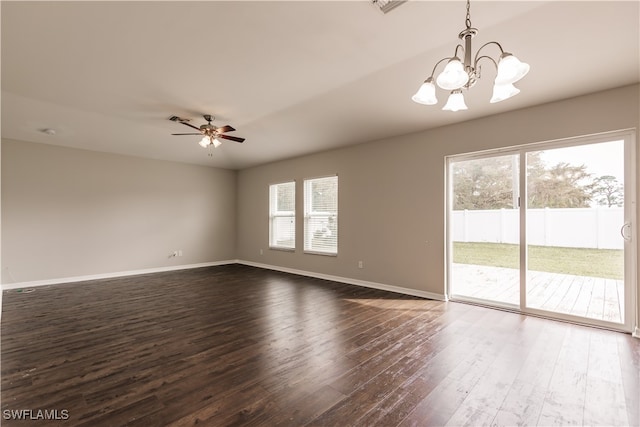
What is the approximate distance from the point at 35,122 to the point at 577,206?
7.71 metres

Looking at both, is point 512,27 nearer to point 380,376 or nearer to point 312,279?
point 380,376

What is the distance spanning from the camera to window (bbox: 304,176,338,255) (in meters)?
5.83

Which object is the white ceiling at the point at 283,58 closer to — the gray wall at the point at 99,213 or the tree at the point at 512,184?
the tree at the point at 512,184

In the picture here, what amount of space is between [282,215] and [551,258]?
5.16m

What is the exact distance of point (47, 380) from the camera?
213 cm

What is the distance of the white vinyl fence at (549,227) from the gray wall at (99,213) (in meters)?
6.06

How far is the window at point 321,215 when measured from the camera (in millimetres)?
5832

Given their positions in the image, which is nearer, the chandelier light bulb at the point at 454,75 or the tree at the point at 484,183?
the chandelier light bulb at the point at 454,75

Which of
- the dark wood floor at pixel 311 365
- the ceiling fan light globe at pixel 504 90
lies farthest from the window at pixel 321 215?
the ceiling fan light globe at pixel 504 90

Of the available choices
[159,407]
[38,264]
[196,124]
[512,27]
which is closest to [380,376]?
[159,407]

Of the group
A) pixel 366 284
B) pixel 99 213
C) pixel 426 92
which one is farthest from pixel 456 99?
pixel 99 213

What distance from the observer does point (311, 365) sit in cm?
235

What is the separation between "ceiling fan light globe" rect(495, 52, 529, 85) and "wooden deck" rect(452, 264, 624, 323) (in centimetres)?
302

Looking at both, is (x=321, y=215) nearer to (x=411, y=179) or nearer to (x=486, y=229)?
(x=411, y=179)
